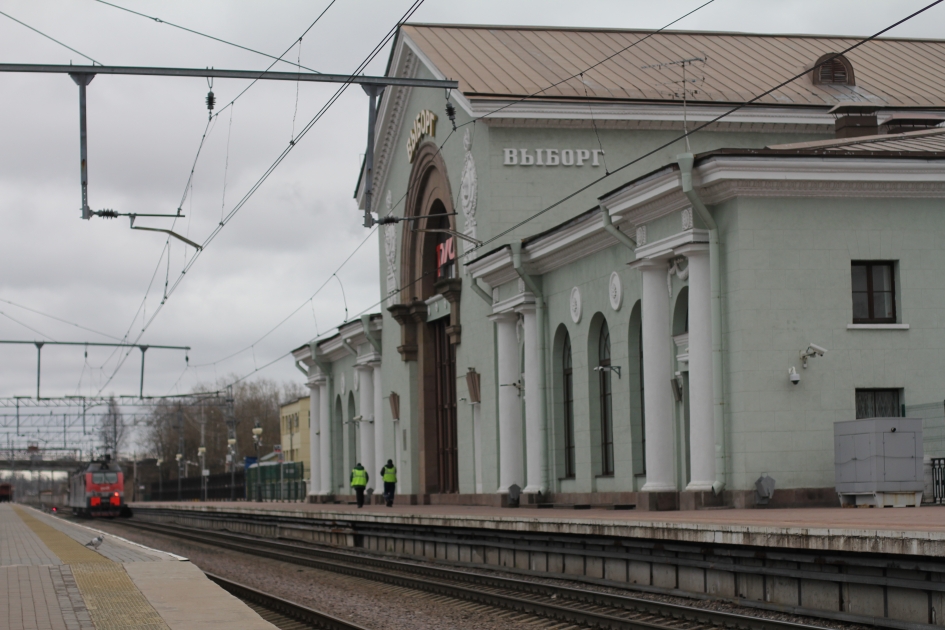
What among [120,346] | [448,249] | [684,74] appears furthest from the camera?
[120,346]

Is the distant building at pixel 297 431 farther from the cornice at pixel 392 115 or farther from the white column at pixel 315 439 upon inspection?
the cornice at pixel 392 115

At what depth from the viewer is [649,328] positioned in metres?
24.3

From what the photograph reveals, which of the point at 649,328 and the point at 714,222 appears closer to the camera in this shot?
the point at 714,222

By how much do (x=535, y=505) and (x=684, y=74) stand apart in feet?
42.5

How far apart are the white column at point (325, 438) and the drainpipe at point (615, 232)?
96.3 feet

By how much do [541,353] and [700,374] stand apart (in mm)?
8330

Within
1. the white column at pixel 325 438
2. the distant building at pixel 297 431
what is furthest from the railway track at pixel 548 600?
the distant building at pixel 297 431

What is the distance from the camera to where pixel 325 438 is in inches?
2094

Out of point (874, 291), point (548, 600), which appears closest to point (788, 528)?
point (548, 600)

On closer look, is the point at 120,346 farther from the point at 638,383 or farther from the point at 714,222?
the point at 714,222

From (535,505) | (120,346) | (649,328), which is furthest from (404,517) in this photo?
(120,346)

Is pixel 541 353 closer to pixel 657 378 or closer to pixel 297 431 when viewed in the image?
pixel 657 378

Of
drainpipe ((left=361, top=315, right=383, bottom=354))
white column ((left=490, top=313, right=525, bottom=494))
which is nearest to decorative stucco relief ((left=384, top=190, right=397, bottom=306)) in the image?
drainpipe ((left=361, top=315, right=383, bottom=354))

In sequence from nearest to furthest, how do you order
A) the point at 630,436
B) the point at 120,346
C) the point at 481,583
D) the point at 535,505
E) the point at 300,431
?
the point at 481,583
the point at 630,436
the point at 535,505
the point at 120,346
the point at 300,431
